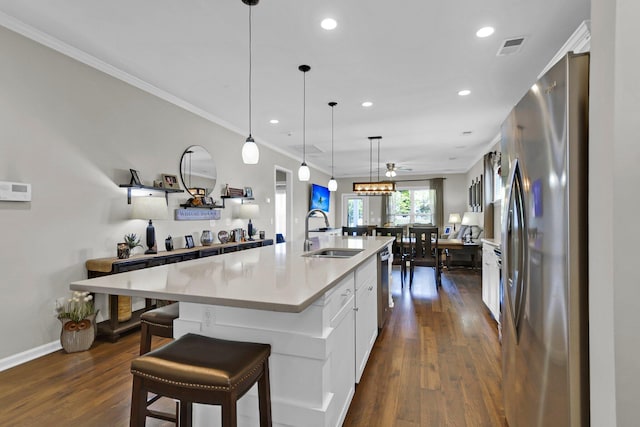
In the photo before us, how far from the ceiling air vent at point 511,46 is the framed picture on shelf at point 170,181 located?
3684 millimetres

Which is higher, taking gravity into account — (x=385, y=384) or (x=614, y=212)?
(x=614, y=212)

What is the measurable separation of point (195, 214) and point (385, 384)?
3182mm

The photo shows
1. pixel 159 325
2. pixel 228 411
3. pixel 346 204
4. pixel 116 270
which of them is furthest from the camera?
pixel 346 204

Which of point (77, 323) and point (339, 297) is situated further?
point (77, 323)

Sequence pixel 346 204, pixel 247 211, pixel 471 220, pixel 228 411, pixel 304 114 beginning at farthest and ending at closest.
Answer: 1. pixel 346 204
2. pixel 471 220
3. pixel 247 211
4. pixel 304 114
5. pixel 228 411

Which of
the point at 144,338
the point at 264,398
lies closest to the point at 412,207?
the point at 144,338

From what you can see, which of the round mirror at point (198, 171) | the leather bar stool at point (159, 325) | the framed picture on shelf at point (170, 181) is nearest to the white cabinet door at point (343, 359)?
the leather bar stool at point (159, 325)

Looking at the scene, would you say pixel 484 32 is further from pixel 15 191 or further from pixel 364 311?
pixel 15 191

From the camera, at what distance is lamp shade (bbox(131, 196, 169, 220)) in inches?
128

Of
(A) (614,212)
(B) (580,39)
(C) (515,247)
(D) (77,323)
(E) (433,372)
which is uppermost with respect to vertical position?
(B) (580,39)

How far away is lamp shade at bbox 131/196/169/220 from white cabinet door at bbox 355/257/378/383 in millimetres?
2283

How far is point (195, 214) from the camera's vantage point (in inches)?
167

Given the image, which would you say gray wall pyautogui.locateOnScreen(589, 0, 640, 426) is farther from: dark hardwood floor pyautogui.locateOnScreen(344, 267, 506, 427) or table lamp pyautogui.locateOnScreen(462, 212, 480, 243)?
table lamp pyautogui.locateOnScreen(462, 212, 480, 243)

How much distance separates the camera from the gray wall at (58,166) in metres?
2.47
